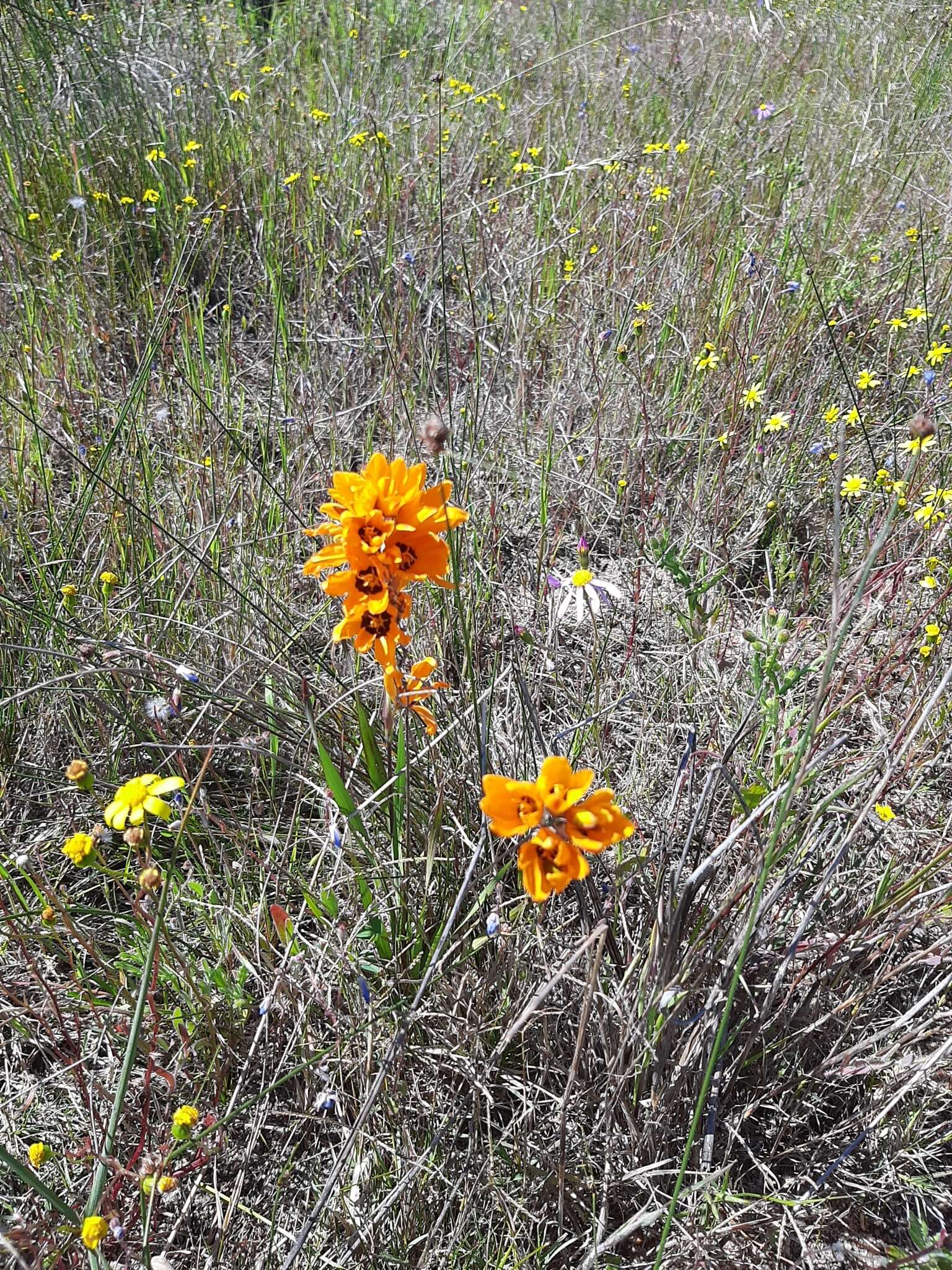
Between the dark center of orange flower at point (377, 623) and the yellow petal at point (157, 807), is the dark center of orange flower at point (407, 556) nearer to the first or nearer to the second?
the dark center of orange flower at point (377, 623)

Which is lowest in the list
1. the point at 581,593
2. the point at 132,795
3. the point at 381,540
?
the point at 581,593

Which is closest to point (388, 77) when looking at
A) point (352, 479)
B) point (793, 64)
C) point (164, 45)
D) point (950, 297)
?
point (164, 45)

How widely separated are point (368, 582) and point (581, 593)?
2.34 feet

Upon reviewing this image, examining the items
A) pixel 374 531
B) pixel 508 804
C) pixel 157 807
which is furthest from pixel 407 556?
pixel 157 807

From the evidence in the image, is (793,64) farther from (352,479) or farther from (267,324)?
(352,479)

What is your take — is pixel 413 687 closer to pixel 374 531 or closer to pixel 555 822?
pixel 374 531

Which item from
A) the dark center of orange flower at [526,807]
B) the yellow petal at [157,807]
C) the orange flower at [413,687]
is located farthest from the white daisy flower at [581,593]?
the yellow petal at [157,807]

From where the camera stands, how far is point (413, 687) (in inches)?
A: 51.2

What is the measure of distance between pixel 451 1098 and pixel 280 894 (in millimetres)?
458

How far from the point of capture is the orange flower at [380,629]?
99 centimetres

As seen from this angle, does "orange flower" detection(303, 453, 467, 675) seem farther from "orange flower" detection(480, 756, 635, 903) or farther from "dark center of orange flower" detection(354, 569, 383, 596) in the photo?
"orange flower" detection(480, 756, 635, 903)

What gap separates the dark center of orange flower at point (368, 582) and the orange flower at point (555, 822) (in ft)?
0.94

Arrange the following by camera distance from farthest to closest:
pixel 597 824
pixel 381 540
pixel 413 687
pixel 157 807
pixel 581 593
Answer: pixel 581 593 → pixel 413 687 → pixel 157 807 → pixel 381 540 → pixel 597 824

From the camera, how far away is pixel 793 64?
4508 millimetres
